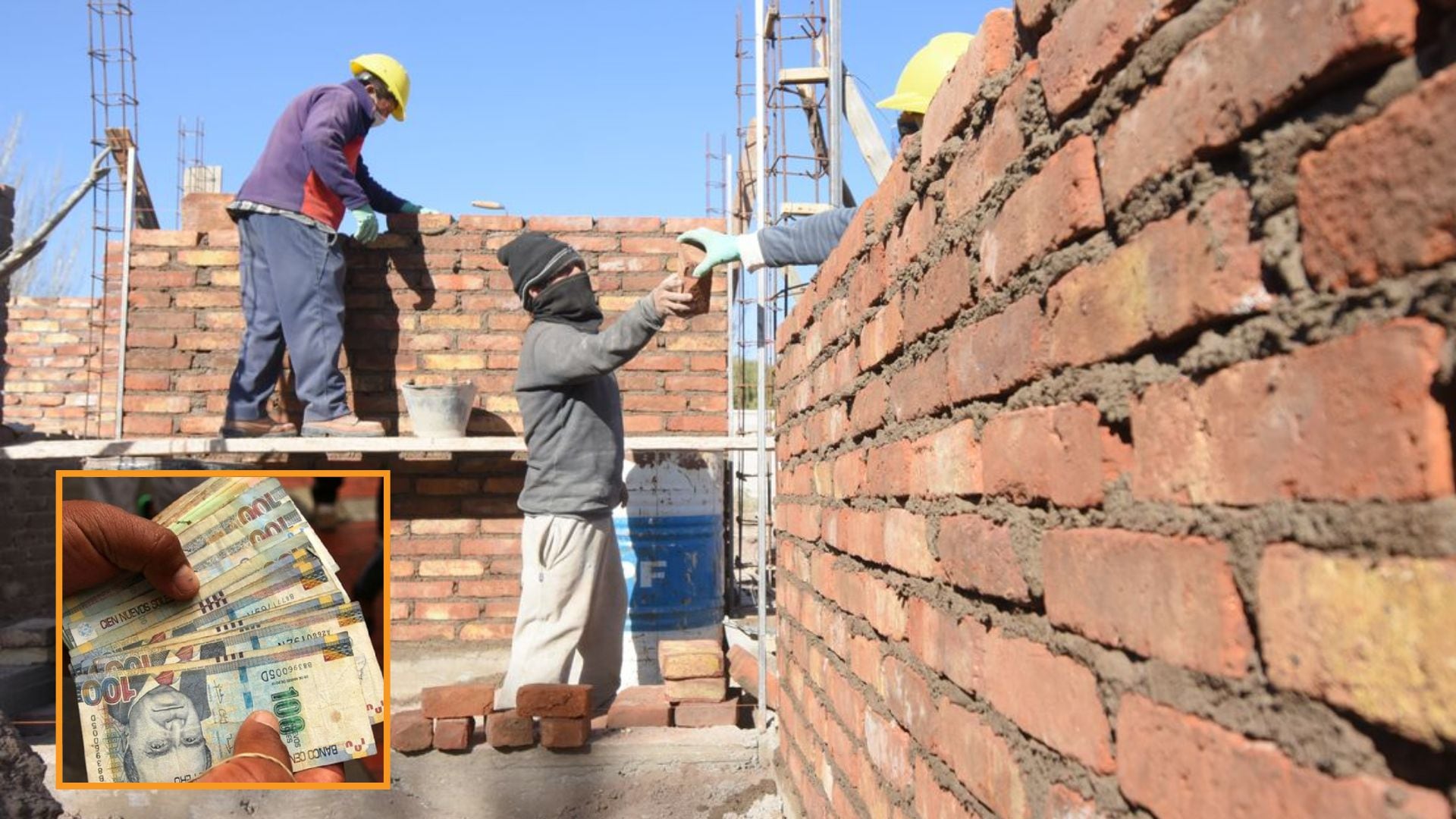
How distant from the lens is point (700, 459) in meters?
5.69

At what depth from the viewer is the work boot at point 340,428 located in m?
5.11

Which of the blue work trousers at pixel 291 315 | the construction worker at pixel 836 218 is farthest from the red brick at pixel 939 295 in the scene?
the blue work trousers at pixel 291 315

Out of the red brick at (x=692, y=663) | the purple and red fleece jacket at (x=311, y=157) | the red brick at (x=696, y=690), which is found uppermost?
the purple and red fleece jacket at (x=311, y=157)

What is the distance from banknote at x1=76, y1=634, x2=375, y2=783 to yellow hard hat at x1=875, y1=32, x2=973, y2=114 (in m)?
1.88

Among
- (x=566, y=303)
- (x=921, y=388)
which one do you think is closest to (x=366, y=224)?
(x=566, y=303)

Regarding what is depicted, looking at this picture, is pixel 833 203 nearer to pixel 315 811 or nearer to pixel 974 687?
pixel 315 811

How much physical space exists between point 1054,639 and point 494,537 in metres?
5.12

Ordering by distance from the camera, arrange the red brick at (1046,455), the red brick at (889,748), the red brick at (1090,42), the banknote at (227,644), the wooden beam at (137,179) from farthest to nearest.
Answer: the wooden beam at (137,179) < the banknote at (227,644) < the red brick at (889,748) < the red brick at (1046,455) < the red brick at (1090,42)

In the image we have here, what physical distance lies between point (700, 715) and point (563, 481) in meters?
1.07

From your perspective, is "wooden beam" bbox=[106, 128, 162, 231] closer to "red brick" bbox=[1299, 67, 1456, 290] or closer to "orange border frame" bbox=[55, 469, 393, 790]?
"orange border frame" bbox=[55, 469, 393, 790]

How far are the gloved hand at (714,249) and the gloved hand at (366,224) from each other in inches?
95.8

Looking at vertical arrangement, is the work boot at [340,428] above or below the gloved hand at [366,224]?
below

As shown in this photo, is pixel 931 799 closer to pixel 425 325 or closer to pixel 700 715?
pixel 700 715

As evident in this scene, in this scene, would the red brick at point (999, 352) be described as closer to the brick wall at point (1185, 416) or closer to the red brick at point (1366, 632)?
the brick wall at point (1185, 416)
